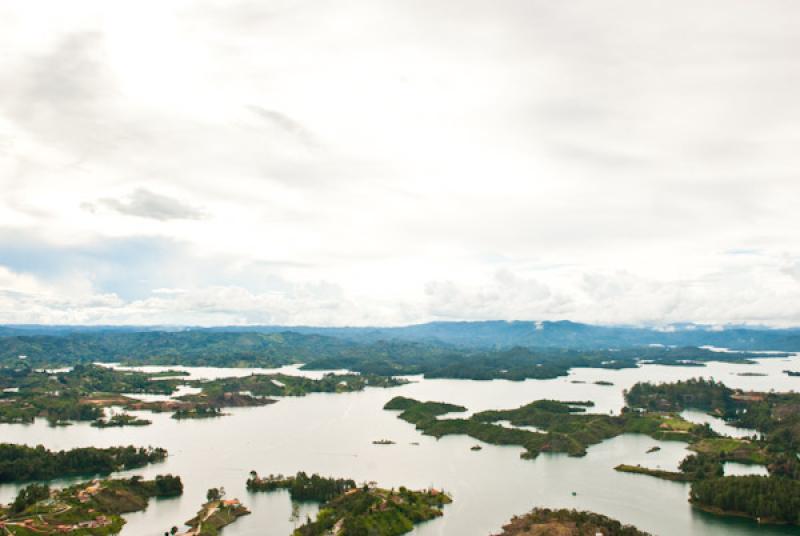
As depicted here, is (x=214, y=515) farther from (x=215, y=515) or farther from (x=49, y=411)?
(x=49, y=411)

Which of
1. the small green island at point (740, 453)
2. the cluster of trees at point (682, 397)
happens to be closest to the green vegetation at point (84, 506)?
the small green island at point (740, 453)

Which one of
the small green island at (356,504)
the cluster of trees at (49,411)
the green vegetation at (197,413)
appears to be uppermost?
the small green island at (356,504)

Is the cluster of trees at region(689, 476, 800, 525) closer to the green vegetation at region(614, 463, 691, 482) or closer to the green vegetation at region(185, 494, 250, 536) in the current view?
the green vegetation at region(614, 463, 691, 482)

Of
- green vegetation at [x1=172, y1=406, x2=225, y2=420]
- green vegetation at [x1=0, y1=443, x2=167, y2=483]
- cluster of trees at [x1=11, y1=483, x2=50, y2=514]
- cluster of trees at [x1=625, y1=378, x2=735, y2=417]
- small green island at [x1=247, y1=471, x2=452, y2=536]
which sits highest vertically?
cluster of trees at [x1=625, y1=378, x2=735, y2=417]

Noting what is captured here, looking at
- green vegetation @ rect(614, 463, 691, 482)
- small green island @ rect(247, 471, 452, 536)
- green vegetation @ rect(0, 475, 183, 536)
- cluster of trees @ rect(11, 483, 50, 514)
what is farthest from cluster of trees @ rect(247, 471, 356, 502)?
green vegetation @ rect(614, 463, 691, 482)

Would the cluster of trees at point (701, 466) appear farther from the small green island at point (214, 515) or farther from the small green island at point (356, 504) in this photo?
the small green island at point (214, 515)

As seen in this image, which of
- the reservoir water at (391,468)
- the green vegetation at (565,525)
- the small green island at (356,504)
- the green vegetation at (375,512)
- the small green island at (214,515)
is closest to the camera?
the green vegetation at (565,525)

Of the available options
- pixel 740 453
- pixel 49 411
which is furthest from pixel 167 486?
pixel 49 411
